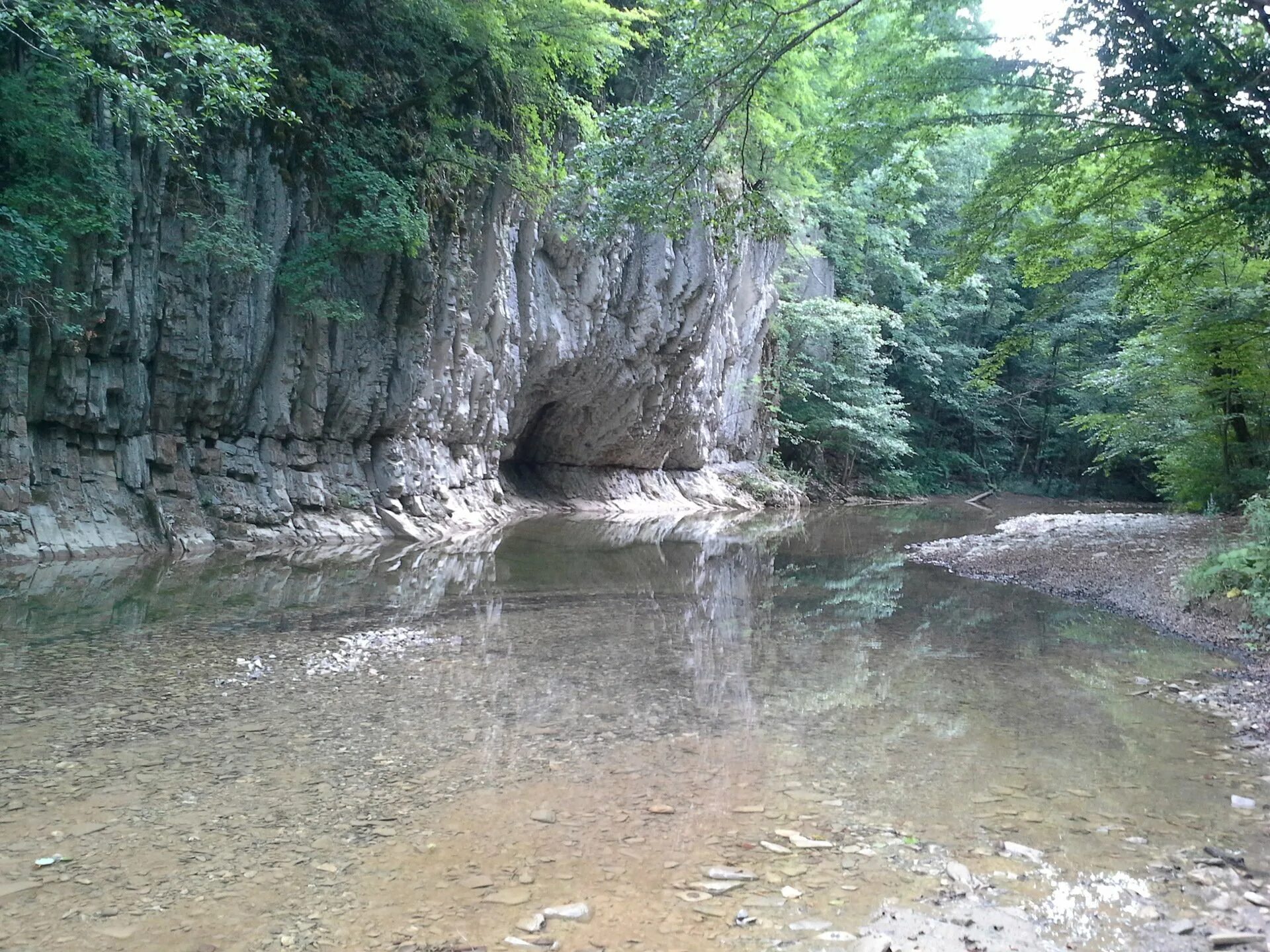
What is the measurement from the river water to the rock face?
11.2 ft

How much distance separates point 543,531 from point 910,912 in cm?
1493

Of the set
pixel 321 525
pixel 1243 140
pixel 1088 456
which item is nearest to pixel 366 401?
pixel 321 525

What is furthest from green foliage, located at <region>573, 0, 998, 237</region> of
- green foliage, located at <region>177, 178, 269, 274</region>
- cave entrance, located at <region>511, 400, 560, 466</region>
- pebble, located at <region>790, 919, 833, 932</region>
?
cave entrance, located at <region>511, 400, 560, 466</region>

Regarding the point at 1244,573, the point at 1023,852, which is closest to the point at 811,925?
the point at 1023,852

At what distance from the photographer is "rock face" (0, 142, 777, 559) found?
11.5 m

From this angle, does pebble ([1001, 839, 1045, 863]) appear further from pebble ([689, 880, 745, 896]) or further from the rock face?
the rock face

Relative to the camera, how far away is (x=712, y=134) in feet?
26.4

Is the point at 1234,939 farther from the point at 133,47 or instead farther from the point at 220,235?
the point at 220,235

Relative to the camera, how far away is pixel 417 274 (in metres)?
15.5

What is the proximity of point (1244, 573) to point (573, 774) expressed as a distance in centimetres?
767

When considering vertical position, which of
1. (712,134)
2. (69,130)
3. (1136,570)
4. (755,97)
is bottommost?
(1136,570)

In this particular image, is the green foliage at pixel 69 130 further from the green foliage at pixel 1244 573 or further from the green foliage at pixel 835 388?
the green foliage at pixel 835 388

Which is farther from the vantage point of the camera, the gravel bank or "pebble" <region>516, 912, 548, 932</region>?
the gravel bank

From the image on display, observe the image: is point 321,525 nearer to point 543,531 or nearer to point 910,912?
point 543,531
